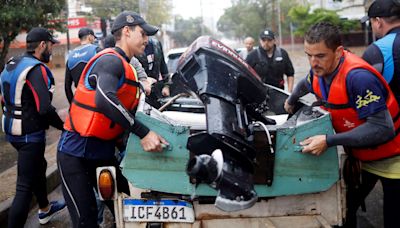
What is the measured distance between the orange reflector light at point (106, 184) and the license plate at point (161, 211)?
0.55 ft

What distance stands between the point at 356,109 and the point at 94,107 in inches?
63.8

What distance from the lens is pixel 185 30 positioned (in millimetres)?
74062

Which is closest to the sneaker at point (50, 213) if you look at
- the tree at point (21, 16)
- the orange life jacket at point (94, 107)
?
the orange life jacket at point (94, 107)

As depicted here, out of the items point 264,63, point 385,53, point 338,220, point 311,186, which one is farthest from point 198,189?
point 264,63

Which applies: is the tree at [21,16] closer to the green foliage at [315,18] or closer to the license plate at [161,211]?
the license plate at [161,211]

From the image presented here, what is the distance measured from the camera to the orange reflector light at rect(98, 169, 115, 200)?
266cm

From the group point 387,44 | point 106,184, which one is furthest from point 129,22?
point 387,44

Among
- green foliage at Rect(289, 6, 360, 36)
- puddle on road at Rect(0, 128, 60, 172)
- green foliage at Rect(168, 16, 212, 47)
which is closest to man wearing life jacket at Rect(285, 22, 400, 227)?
puddle on road at Rect(0, 128, 60, 172)

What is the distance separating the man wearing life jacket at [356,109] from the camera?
241 cm

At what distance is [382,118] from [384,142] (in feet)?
0.52

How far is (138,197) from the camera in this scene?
8.70 feet

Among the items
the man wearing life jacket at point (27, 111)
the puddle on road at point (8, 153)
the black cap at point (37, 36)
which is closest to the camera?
the man wearing life jacket at point (27, 111)

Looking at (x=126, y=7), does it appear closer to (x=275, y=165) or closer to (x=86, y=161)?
(x=86, y=161)

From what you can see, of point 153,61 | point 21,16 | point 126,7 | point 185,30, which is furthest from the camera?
point 185,30
